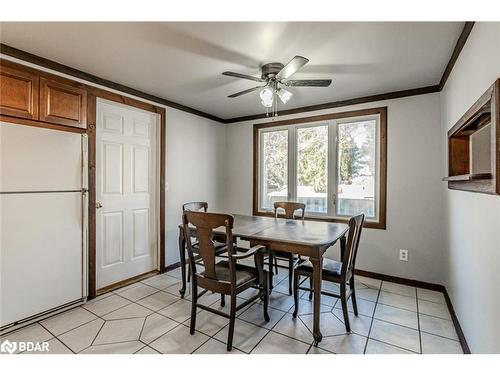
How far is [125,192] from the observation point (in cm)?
306

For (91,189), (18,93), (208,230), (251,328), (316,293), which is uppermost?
(18,93)

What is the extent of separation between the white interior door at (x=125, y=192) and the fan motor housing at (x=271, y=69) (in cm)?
174

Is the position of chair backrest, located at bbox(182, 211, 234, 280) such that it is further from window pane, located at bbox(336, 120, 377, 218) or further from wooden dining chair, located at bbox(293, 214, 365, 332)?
window pane, located at bbox(336, 120, 377, 218)

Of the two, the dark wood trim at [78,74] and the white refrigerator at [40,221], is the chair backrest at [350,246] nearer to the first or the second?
the white refrigerator at [40,221]

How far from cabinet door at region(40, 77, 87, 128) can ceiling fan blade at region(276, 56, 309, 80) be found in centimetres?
195

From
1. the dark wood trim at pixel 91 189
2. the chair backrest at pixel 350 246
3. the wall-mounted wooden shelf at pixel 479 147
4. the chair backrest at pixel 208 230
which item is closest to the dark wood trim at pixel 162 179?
the dark wood trim at pixel 91 189

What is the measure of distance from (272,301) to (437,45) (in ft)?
8.81

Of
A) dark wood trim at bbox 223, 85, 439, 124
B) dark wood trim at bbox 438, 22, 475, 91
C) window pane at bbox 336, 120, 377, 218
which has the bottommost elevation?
window pane at bbox 336, 120, 377, 218

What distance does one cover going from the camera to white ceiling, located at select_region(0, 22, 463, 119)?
5.91 feet

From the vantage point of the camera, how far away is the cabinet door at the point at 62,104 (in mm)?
2262

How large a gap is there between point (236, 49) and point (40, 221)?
7.25 ft

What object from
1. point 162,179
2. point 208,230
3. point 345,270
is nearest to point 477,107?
point 345,270

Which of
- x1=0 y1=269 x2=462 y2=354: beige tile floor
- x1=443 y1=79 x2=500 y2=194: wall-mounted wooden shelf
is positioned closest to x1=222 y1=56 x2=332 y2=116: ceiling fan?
x1=443 y1=79 x2=500 y2=194: wall-mounted wooden shelf

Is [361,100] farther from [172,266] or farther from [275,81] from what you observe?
[172,266]
